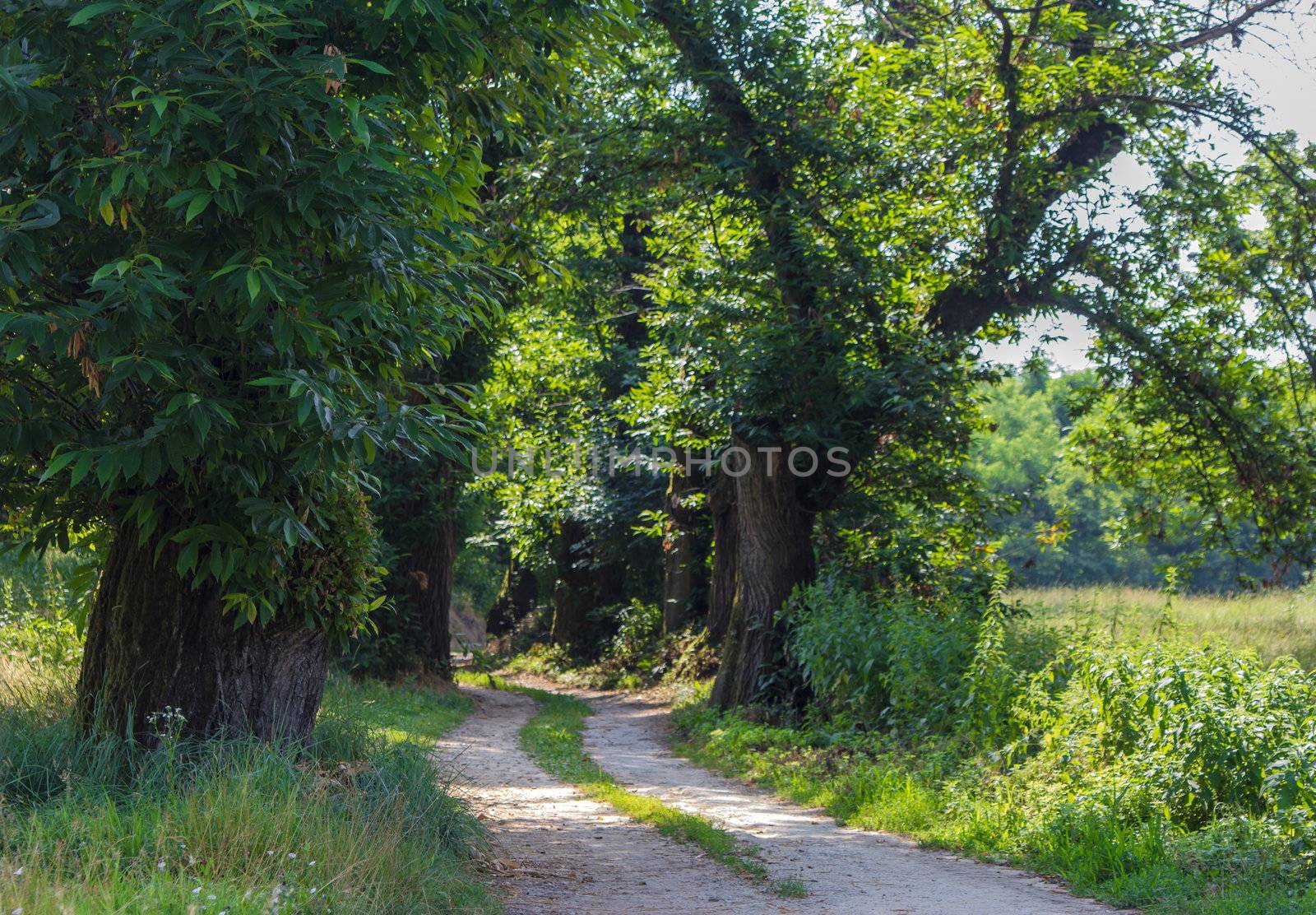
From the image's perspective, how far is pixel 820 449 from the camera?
50.1 feet

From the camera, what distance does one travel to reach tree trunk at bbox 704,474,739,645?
62.4 ft

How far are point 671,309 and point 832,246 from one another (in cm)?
268

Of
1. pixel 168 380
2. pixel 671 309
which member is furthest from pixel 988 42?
pixel 168 380

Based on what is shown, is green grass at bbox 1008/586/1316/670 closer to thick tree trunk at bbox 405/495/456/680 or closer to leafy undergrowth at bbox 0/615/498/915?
leafy undergrowth at bbox 0/615/498/915

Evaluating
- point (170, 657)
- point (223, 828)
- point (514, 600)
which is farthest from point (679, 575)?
point (223, 828)

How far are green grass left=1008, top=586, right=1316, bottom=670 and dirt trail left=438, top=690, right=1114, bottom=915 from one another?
296 cm

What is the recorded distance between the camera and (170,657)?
279 inches

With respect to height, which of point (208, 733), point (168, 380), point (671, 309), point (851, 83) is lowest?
point (208, 733)

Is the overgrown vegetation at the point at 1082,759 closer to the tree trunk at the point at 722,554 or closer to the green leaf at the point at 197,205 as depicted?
the green leaf at the point at 197,205

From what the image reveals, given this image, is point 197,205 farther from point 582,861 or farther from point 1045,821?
point 1045,821

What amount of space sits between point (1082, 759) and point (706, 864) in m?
2.91

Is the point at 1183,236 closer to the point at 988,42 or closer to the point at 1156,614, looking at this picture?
the point at 988,42

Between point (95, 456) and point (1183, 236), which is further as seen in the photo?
point (1183, 236)

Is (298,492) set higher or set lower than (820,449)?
lower
